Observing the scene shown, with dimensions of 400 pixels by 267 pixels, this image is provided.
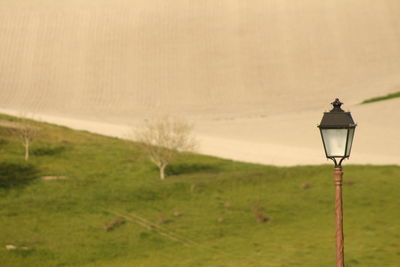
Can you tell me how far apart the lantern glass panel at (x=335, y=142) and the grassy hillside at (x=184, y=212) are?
13525mm

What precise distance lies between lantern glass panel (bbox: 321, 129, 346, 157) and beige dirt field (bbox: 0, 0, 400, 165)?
4568cm

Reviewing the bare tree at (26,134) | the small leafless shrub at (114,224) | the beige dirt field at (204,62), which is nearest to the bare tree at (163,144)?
the bare tree at (26,134)

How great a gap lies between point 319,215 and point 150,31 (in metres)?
63.5

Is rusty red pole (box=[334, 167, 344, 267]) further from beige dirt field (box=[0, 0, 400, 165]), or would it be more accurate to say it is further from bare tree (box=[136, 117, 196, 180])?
beige dirt field (box=[0, 0, 400, 165])

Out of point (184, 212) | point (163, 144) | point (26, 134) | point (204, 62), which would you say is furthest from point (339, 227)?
point (204, 62)

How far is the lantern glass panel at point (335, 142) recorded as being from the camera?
10422mm

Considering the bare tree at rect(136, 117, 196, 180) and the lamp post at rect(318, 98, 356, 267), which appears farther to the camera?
the bare tree at rect(136, 117, 196, 180)

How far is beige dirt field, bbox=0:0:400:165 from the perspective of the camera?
2712 inches

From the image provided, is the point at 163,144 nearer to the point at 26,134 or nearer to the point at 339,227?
the point at 26,134

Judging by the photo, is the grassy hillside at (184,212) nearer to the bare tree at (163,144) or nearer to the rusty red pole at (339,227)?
the bare tree at (163,144)

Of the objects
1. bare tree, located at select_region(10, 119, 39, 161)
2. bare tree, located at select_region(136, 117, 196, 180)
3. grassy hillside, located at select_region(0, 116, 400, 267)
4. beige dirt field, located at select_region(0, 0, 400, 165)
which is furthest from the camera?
beige dirt field, located at select_region(0, 0, 400, 165)

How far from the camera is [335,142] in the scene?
10.5 metres

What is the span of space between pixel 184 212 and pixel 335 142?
75.5 feet

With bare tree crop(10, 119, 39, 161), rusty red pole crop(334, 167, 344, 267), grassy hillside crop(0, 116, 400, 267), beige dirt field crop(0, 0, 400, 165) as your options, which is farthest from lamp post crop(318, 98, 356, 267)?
beige dirt field crop(0, 0, 400, 165)
